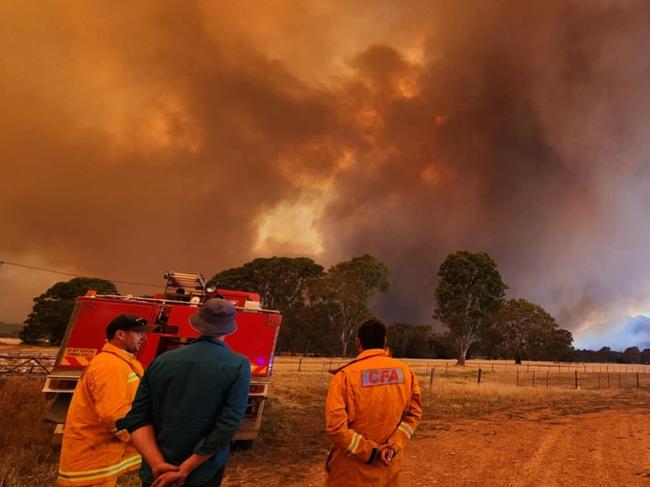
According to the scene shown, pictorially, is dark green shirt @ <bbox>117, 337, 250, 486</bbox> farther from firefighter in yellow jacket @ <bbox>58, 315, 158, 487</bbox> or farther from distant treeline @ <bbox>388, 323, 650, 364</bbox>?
distant treeline @ <bbox>388, 323, 650, 364</bbox>

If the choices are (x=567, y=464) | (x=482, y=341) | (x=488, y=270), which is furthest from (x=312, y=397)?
(x=482, y=341)

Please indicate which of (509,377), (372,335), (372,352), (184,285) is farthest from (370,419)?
(509,377)

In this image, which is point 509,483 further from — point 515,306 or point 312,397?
point 515,306

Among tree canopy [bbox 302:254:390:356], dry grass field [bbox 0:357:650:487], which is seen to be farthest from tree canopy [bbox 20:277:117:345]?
dry grass field [bbox 0:357:650:487]

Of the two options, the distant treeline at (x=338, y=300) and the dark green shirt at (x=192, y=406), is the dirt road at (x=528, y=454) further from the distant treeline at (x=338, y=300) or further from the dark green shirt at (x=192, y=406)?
the distant treeline at (x=338, y=300)

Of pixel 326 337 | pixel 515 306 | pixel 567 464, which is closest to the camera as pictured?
pixel 567 464

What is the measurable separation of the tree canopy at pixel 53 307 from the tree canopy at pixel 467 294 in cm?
4339

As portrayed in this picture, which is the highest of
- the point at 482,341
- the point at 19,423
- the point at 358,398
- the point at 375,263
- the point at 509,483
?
the point at 375,263

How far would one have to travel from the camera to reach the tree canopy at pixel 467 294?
4131 cm

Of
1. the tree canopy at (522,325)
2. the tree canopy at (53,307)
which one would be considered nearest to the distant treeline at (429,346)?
the tree canopy at (522,325)

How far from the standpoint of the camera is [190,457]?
2.28 m

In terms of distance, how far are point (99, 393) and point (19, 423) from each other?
6.56 meters

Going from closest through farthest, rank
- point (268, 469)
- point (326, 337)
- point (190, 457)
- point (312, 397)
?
point (190, 457)
point (268, 469)
point (312, 397)
point (326, 337)

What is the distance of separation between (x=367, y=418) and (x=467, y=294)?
42643 millimetres
